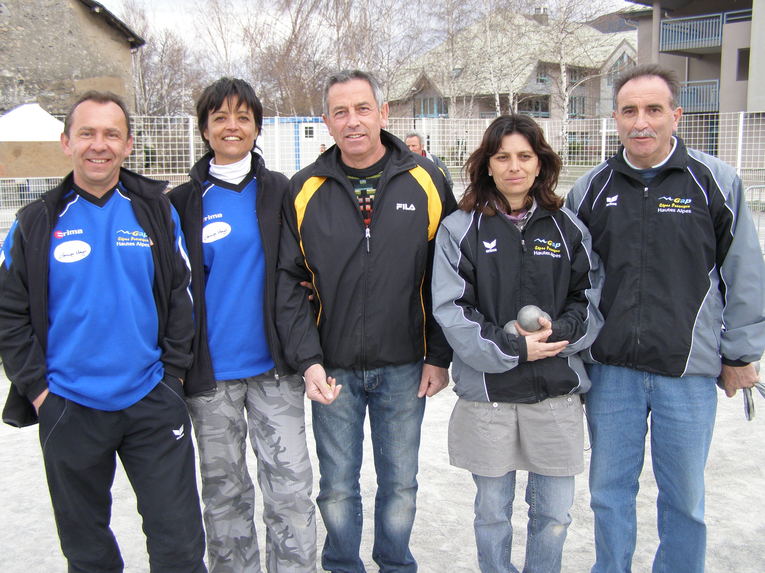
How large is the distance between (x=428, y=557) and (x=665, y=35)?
31.2 meters

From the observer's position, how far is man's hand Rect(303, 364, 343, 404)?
2825mm

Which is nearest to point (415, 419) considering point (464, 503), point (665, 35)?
point (464, 503)

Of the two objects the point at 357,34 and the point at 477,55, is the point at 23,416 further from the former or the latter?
the point at 477,55

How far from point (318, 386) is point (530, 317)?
2.98 feet

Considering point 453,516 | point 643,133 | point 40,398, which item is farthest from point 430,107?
point 40,398

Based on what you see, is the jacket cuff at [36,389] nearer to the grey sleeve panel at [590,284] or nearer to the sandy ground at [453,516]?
the sandy ground at [453,516]

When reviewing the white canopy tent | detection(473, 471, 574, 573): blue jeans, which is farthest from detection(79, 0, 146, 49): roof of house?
→ detection(473, 471, 574, 573): blue jeans

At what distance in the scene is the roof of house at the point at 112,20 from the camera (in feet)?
83.9

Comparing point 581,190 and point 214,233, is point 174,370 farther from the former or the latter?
point 581,190

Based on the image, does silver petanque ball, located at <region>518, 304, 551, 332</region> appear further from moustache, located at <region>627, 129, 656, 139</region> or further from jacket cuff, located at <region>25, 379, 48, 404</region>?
jacket cuff, located at <region>25, 379, 48, 404</region>

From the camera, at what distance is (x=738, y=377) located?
2.79 m

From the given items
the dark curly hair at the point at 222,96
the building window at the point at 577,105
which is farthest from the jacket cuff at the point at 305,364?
the building window at the point at 577,105

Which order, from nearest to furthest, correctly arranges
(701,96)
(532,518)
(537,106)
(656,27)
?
(532,518), (701,96), (656,27), (537,106)

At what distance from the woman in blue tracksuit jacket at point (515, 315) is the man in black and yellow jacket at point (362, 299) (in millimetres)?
221
